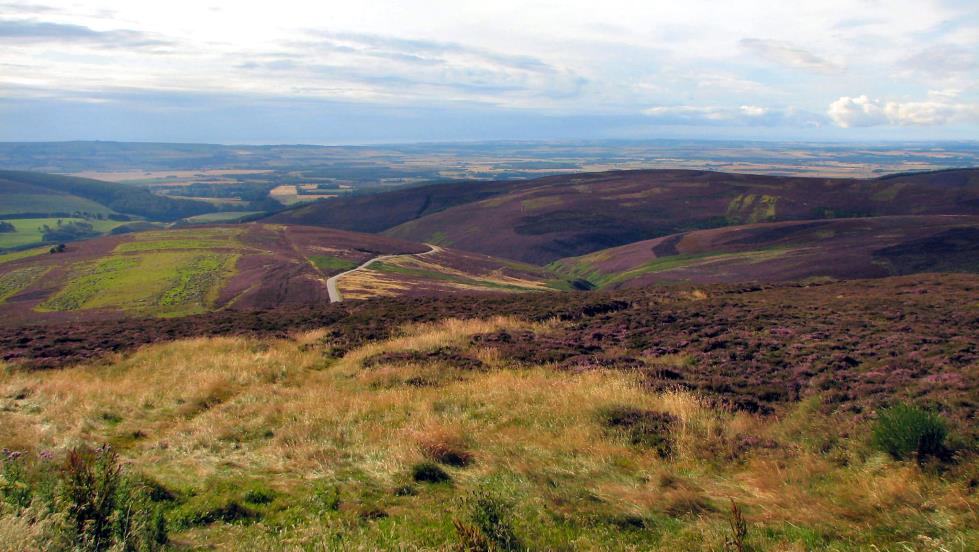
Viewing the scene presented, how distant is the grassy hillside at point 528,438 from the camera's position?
7398mm

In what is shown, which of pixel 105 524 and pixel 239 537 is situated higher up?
pixel 105 524

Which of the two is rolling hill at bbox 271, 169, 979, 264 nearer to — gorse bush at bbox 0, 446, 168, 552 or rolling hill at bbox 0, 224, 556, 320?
rolling hill at bbox 0, 224, 556, 320

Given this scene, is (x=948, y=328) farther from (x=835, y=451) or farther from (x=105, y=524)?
(x=105, y=524)

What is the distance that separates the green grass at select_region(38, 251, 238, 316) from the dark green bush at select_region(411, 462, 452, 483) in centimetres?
4742

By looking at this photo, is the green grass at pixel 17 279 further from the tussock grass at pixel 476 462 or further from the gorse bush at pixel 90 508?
the gorse bush at pixel 90 508

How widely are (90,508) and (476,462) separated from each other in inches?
216

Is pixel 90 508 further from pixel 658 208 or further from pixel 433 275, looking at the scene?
pixel 658 208

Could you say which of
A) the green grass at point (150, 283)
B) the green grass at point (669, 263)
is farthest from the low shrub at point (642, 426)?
the green grass at point (669, 263)

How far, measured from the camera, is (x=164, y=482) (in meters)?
9.09

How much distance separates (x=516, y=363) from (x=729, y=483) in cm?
922

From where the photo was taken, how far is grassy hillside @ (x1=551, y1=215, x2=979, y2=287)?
209ft

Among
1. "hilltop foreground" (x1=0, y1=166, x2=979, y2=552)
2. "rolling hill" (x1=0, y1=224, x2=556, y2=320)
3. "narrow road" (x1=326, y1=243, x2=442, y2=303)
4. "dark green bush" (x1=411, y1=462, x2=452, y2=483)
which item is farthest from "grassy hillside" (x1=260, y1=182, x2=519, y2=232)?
"dark green bush" (x1=411, y1=462, x2=452, y2=483)

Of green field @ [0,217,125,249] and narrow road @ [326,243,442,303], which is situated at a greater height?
narrow road @ [326,243,442,303]

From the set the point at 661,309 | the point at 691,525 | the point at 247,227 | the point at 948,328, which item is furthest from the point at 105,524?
the point at 247,227
